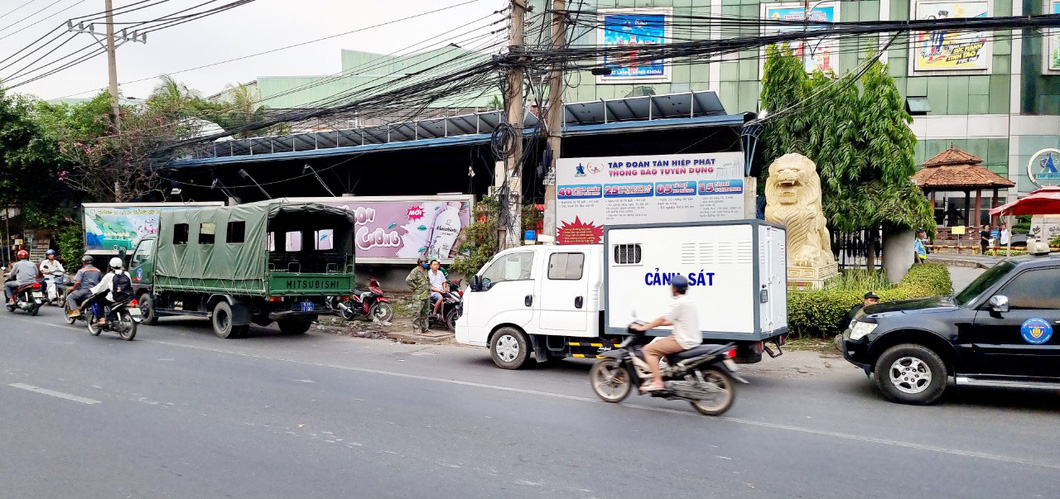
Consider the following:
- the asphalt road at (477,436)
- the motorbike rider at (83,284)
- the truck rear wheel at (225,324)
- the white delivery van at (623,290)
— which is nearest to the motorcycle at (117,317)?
the motorbike rider at (83,284)

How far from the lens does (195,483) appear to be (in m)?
4.80

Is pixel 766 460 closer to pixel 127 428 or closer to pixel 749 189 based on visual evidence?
pixel 127 428

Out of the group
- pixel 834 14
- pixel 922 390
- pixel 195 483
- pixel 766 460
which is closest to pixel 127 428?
pixel 195 483

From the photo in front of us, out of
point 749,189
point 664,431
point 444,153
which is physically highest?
point 444,153

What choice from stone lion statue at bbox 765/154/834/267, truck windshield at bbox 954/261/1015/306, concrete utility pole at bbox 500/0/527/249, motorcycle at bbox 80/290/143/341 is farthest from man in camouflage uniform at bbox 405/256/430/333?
truck windshield at bbox 954/261/1015/306

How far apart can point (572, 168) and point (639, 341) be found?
9.94 m

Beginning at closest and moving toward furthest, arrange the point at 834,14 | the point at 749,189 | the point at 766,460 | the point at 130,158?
the point at 766,460
the point at 749,189
the point at 130,158
the point at 834,14

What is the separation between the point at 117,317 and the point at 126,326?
257 millimetres

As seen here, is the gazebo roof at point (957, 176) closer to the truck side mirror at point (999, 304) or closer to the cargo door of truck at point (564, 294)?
the truck side mirror at point (999, 304)

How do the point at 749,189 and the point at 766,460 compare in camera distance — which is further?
the point at 749,189

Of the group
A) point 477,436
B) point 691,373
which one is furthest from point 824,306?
point 477,436

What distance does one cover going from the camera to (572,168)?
55.6ft

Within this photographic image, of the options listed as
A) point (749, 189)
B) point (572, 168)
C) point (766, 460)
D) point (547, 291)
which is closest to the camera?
point (766, 460)

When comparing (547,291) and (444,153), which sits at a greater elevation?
(444,153)
